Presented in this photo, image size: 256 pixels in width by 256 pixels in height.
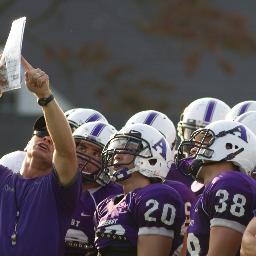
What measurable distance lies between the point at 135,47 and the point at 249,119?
10.9 m

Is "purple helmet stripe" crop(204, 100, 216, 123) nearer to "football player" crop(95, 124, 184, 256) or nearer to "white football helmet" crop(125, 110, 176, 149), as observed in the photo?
"white football helmet" crop(125, 110, 176, 149)

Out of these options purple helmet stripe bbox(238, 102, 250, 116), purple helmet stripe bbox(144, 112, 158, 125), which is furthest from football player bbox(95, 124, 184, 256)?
purple helmet stripe bbox(238, 102, 250, 116)

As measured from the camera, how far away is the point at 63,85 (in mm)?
18500

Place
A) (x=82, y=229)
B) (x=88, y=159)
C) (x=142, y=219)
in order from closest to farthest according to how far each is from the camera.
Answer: (x=142, y=219) < (x=82, y=229) < (x=88, y=159)

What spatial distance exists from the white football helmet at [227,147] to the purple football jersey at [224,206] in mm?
268

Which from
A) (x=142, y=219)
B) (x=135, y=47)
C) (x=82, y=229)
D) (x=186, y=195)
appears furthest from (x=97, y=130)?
(x=135, y=47)

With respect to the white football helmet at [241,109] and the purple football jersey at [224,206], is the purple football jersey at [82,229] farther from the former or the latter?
the white football helmet at [241,109]

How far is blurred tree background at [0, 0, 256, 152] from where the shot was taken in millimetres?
18312

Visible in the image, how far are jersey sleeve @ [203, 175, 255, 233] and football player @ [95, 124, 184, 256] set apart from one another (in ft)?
1.27

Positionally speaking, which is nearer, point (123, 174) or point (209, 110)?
point (123, 174)

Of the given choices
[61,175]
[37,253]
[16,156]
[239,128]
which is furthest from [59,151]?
[16,156]

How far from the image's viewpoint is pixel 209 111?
8875 millimetres

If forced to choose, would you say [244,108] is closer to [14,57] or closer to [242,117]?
[242,117]

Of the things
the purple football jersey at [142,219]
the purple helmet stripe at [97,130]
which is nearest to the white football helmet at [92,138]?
the purple helmet stripe at [97,130]
